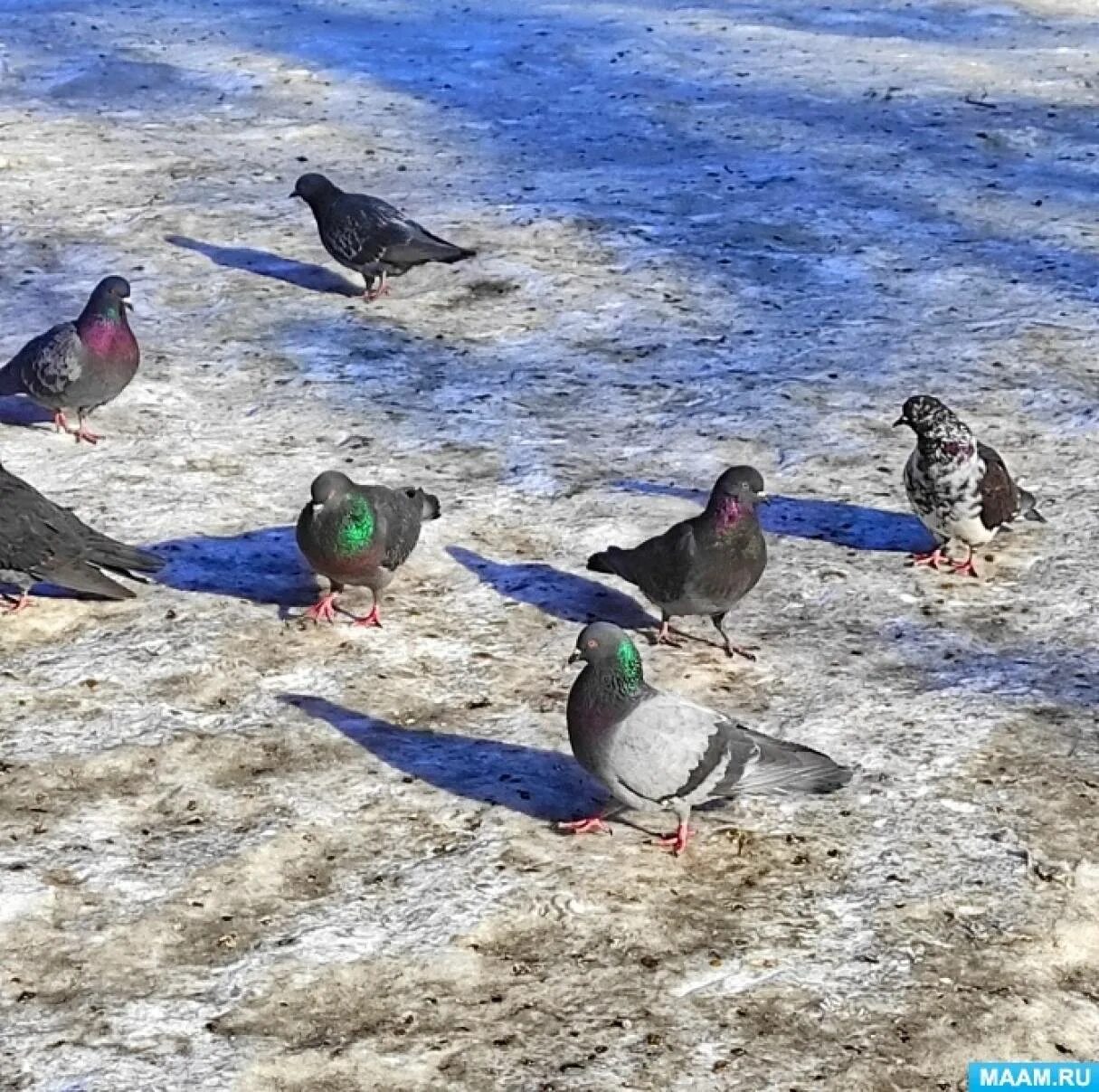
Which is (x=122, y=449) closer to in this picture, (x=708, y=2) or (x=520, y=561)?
(x=520, y=561)

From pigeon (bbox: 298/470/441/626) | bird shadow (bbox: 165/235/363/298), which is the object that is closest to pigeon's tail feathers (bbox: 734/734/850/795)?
pigeon (bbox: 298/470/441/626)

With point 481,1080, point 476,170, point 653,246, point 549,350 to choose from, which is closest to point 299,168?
point 476,170

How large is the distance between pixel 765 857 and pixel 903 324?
16.3ft

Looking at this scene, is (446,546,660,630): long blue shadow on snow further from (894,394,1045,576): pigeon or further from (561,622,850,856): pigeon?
(561,622,850,856): pigeon

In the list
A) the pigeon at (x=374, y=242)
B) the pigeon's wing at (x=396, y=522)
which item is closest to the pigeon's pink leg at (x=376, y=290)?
the pigeon at (x=374, y=242)

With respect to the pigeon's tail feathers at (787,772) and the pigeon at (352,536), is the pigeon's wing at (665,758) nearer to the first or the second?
the pigeon's tail feathers at (787,772)

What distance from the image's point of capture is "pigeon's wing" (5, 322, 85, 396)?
309 inches

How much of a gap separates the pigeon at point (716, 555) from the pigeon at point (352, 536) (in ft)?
3.03

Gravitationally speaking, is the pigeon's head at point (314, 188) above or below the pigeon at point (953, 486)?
above

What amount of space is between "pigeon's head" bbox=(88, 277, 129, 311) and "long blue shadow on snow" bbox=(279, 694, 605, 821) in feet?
9.03

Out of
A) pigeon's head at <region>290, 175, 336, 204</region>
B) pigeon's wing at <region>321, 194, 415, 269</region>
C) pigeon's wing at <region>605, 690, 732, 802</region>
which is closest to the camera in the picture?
pigeon's wing at <region>605, 690, 732, 802</region>

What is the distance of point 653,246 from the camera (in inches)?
420

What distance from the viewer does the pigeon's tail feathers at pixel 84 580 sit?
21.3 feet

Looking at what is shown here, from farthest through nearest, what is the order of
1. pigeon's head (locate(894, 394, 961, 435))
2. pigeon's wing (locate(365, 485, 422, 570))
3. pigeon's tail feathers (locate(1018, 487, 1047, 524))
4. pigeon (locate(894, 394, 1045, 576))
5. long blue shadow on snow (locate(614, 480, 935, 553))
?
long blue shadow on snow (locate(614, 480, 935, 553)) < pigeon's tail feathers (locate(1018, 487, 1047, 524)) < pigeon's head (locate(894, 394, 961, 435)) < pigeon (locate(894, 394, 1045, 576)) < pigeon's wing (locate(365, 485, 422, 570))
